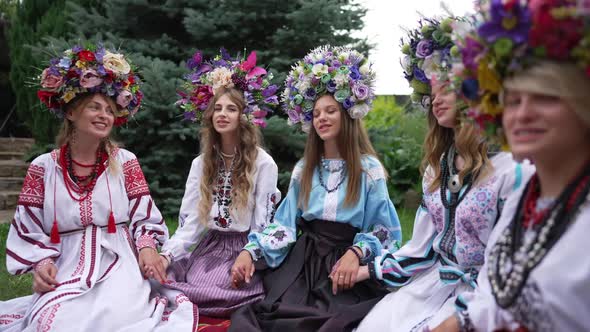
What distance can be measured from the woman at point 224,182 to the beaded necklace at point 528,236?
212cm

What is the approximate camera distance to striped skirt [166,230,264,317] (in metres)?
3.51

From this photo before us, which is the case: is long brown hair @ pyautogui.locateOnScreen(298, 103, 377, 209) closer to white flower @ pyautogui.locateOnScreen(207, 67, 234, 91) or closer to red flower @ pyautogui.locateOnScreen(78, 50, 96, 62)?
white flower @ pyautogui.locateOnScreen(207, 67, 234, 91)

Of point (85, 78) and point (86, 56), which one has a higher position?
point (86, 56)

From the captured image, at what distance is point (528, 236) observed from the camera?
5.82 ft

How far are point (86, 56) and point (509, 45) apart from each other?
2.73 m

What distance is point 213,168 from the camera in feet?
13.4

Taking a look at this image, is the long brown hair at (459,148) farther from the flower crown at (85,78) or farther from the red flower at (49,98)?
the red flower at (49,98)

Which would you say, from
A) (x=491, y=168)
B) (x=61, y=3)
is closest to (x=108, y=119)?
(x=491, y=168)

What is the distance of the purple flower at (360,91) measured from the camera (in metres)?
3.71

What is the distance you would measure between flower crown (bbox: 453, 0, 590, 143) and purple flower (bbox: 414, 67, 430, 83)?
1.08 metres

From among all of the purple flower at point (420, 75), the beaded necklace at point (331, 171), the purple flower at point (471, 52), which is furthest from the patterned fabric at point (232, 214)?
the purple flower at point (471, 52)

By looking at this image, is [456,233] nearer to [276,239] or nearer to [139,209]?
[276,239]

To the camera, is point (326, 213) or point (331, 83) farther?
point (331, 83)

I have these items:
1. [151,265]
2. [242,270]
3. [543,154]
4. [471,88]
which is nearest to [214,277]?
[242,270]
